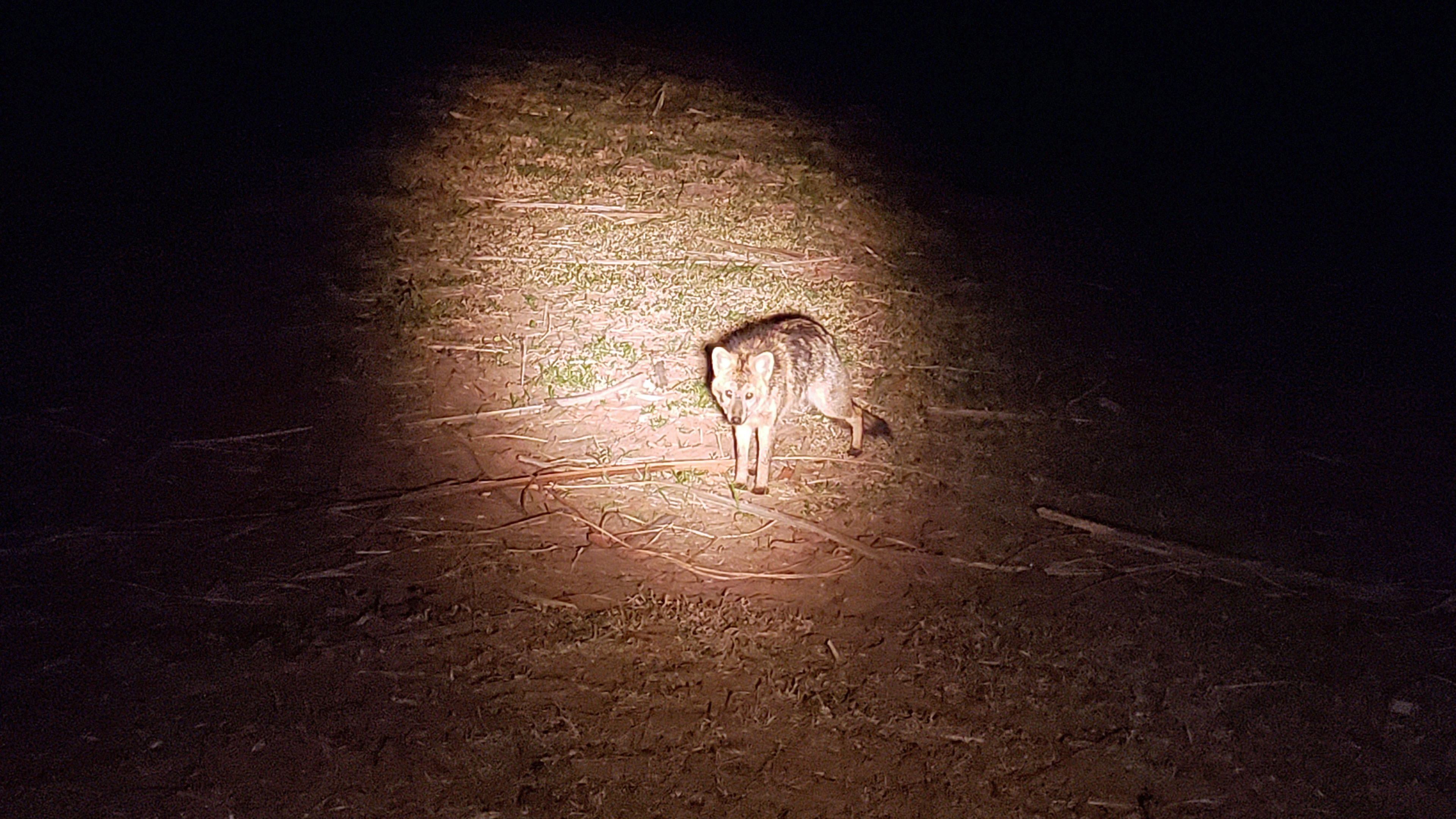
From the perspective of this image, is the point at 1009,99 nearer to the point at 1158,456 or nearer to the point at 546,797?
the point at 1158,456

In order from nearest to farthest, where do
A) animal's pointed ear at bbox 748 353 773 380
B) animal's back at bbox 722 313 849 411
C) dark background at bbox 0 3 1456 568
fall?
animal's pointed ear at bbox 748 353 773 380 < animal's back at bbox 722 313 849 411 < dark background at bbox 0 3 1456 568

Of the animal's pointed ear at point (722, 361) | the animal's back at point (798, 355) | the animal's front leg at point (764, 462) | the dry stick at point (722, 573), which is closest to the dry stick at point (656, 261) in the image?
the animal's back at point (798, 355)

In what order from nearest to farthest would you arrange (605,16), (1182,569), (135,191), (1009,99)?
(1182,569), (135,191), (1009,99), (605,16)

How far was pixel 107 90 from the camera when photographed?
10.6 metres

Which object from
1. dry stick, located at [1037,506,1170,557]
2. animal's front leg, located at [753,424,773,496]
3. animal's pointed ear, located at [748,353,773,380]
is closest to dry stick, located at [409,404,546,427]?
animal's front leg, located at [753,424,773,496]

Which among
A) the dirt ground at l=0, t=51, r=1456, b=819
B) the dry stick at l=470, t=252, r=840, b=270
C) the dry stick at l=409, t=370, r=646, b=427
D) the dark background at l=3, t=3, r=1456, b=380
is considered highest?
the dark background at l=3, t=3, r=1456, b=380

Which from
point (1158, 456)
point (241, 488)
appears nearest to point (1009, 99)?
point (1158, 456)

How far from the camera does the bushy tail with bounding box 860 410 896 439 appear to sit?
6.59 metres

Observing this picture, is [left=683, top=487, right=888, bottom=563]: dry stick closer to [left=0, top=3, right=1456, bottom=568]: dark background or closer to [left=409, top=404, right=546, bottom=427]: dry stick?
[left=409, top=404, right=546, bottom=427]: dry stick

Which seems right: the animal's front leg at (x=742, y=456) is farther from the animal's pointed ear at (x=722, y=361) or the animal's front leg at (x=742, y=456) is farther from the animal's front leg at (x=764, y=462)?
the animal's pointed ear at (x=722, y=361)

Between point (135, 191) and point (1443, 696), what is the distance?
930cm

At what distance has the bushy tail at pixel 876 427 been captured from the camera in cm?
659

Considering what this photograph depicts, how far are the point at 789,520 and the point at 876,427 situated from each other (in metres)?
1.04

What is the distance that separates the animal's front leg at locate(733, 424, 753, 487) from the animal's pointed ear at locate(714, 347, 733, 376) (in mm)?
463
